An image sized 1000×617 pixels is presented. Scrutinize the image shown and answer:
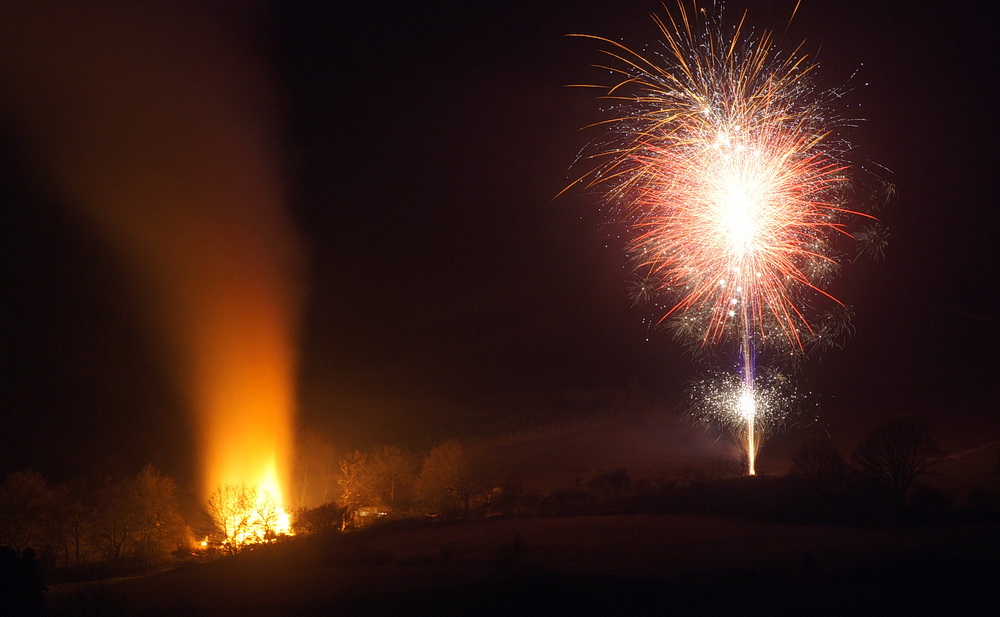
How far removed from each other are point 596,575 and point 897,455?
18706 millimetres

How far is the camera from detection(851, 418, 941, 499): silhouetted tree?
31469mm

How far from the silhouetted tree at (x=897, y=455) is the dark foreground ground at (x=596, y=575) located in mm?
7102

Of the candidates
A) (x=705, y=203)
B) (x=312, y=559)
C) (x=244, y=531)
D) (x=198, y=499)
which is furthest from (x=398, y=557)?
(x=198, y=499)

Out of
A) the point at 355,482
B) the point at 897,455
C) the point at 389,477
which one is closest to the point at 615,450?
the point at 389,477

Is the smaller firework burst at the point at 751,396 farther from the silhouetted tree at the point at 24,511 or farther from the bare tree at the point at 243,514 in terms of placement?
the silhouetted tree at the point at 24,511

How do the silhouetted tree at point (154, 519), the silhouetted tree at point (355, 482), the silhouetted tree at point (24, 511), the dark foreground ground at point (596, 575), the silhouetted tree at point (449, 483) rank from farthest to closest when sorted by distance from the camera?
1. the silhouetted tree at point (355, 482)
2. the silhouetted tree at point (449, 483)
3. the silhouetted tree at point (154, 519)
4. the silhouetted tree at point (24, 511)
5. the dark foreground ground at point (596, 575)

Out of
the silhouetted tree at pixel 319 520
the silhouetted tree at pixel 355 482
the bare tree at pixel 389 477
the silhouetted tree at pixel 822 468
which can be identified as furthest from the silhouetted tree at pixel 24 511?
the silhouetted tree at pixel 822 468

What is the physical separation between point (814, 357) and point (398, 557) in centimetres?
6012

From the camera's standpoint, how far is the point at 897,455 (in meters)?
31.6

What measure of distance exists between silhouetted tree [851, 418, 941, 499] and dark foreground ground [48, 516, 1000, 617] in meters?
7.10

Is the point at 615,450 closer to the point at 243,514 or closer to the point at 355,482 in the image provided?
the point at 355,482

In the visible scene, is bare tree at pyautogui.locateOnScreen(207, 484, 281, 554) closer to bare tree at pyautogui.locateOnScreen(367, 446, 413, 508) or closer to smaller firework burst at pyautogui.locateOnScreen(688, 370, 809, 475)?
bare tree at pyautogui.locateOnScreen(367, 446, 413, 508)

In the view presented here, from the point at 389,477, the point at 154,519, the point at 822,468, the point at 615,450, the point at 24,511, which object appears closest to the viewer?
the point at 822,468

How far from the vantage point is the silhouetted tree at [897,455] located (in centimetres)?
3147
